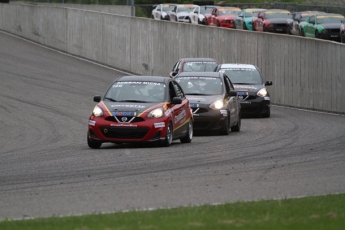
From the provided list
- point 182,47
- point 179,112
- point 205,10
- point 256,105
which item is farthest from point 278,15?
point 179,112

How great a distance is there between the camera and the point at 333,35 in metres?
41.9

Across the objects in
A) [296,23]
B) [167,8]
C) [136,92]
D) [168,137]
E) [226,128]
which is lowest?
[226,128]

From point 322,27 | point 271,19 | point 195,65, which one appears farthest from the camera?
point 271,19

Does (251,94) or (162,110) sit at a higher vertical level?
(162,110)

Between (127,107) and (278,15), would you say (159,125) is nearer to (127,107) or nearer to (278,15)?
(127,107)

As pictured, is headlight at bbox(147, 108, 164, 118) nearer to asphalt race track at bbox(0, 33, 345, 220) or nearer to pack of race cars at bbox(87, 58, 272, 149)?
pack of race cars at bbox(87, 58, 272, 149)

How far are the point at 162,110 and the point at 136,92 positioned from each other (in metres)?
1.03

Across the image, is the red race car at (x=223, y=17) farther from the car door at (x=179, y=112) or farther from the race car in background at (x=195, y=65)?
the car door at (x=179, y=112)

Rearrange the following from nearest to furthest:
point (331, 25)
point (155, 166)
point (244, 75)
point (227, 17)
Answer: point (155, 166)
point (244, 75)
point (331, 25)
point (227, 17)

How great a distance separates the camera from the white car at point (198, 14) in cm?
5549

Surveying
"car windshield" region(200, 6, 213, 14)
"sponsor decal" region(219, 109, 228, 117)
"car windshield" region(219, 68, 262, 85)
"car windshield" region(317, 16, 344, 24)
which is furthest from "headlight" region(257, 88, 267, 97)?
"car windshield" region(200, 6, 213, 14)

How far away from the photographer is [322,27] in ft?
138

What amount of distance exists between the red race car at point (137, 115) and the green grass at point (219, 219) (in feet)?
24.4

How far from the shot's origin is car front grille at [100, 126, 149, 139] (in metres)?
17.5
